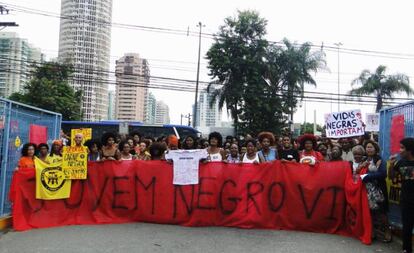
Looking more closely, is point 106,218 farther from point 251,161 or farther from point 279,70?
point 279,70

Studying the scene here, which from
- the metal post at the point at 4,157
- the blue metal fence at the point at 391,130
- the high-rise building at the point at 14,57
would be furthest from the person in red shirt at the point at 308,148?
the high-rise building at the point at 14,57

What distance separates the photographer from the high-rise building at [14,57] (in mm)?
34456

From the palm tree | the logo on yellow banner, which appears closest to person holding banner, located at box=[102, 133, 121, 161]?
the logo on yellow banner

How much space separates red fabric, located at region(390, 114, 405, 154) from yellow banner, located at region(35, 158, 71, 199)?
5.79 metres

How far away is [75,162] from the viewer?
27.8ft

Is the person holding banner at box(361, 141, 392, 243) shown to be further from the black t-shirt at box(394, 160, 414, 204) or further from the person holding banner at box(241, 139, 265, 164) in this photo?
the person holding banner at box(241, 139, 265, 164)

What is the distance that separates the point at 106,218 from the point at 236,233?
2.49 metres

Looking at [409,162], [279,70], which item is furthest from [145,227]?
[279,70]

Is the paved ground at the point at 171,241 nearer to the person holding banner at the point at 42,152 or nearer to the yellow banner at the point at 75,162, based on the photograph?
the yellow banner at the point at 75,162

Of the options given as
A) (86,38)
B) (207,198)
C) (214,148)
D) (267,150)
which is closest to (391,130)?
(267,150)

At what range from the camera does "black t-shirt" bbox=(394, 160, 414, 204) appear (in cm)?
627

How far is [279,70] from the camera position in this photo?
37625 millimetres

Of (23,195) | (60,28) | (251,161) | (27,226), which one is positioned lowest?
(27,226)

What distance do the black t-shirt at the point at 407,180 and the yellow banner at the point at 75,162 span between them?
210 inches
